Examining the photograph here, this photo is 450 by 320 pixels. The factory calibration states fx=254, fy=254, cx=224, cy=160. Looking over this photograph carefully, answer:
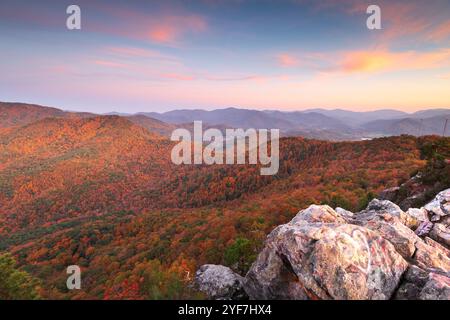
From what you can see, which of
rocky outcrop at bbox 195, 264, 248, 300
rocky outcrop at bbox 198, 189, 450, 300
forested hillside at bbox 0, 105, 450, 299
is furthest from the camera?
forested hillside at bbox 0, 105, 450, 299

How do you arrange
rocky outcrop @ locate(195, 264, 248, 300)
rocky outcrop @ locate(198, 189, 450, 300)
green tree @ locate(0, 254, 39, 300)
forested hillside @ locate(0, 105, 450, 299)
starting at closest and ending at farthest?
rocky outcrop @ locate(198, 189, 450, 300) → rocky outcrop @ locate(195, 264, 248, 300) → green tree @ locate(0, 254, 39, 300) → forested hillside @ locate(0, 105, 450, 299)

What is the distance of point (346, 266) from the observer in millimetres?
9820

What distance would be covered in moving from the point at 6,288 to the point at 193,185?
127178 millimetres

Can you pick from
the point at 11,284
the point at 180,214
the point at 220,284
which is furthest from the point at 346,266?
the point at 180,214

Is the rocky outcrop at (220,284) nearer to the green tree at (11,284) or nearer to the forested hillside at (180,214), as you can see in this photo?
the forested hillside at (180,214)

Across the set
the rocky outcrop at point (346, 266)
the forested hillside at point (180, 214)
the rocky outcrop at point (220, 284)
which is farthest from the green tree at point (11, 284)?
the rocky outcrop at point (346, 266)

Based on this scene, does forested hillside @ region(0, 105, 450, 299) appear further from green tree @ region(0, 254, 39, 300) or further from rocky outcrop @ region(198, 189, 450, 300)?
rocky outcrop @ region(198, 189, 450, 300)

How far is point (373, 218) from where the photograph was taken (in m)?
15.2

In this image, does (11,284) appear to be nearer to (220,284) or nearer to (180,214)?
(220,284)

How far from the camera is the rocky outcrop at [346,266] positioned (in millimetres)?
9672

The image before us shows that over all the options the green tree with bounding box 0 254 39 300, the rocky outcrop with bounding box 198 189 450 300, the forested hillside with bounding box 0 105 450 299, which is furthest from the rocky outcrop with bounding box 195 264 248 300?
the green tree with bounding box 0 254 39 300

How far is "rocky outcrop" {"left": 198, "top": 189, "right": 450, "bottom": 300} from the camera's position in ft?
31.7

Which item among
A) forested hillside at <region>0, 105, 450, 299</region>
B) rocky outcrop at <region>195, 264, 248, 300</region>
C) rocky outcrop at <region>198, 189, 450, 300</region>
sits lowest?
forested hillside at <region>0, 105, 450, 299</region>

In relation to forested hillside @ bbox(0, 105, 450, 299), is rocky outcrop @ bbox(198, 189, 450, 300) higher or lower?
higher
